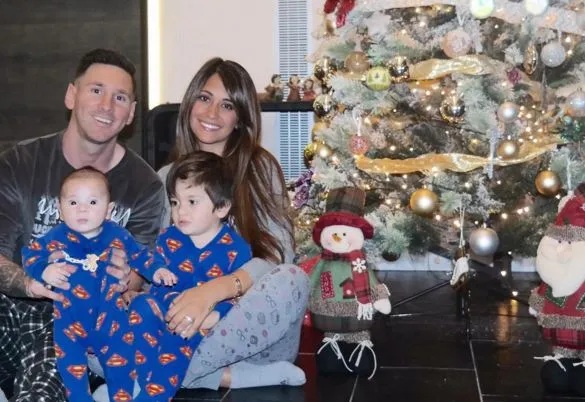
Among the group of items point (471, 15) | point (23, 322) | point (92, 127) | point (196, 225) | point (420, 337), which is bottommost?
point (420, 337)

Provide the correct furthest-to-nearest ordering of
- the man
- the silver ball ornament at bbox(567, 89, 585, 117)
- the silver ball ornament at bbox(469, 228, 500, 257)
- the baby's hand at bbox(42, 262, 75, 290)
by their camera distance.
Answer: the silver ball ornament at bbox(469, 228, 500, 257) < the silver ball ornament at bbox(567, 89, 585, 117) < the man < the baby's hand at bbox(42, 262, 75, 290)

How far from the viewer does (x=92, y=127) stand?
233 cm

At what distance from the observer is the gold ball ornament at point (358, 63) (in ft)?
10.3

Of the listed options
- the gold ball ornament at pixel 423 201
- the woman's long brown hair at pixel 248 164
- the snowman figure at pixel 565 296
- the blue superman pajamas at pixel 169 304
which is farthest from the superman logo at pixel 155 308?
the gold ball ornament at pixel 423 201

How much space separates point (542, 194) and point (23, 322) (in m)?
1.63

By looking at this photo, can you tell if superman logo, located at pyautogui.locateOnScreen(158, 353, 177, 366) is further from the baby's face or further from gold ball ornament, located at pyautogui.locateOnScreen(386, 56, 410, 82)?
gold ball ornament, located at pyautogui.locateOnScreen(386, 56, 410, 82)

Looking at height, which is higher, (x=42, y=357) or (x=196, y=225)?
(x=196, y=225)

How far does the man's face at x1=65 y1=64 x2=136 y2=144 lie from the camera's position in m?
2.34

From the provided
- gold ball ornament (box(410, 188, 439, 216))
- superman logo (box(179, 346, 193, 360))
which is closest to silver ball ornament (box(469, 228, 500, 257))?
gold ball ornament (box(410, 188, 439, 216))

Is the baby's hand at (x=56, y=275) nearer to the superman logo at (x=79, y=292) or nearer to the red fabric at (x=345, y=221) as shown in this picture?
the superman logo at (x=79, y=292)

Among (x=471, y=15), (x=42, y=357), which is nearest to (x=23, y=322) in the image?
(x=42, y=357)

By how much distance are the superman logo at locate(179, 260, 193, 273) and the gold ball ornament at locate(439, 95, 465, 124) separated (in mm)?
1108

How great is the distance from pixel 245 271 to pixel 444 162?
1.01m

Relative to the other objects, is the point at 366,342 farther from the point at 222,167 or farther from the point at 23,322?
the point at 23,322
